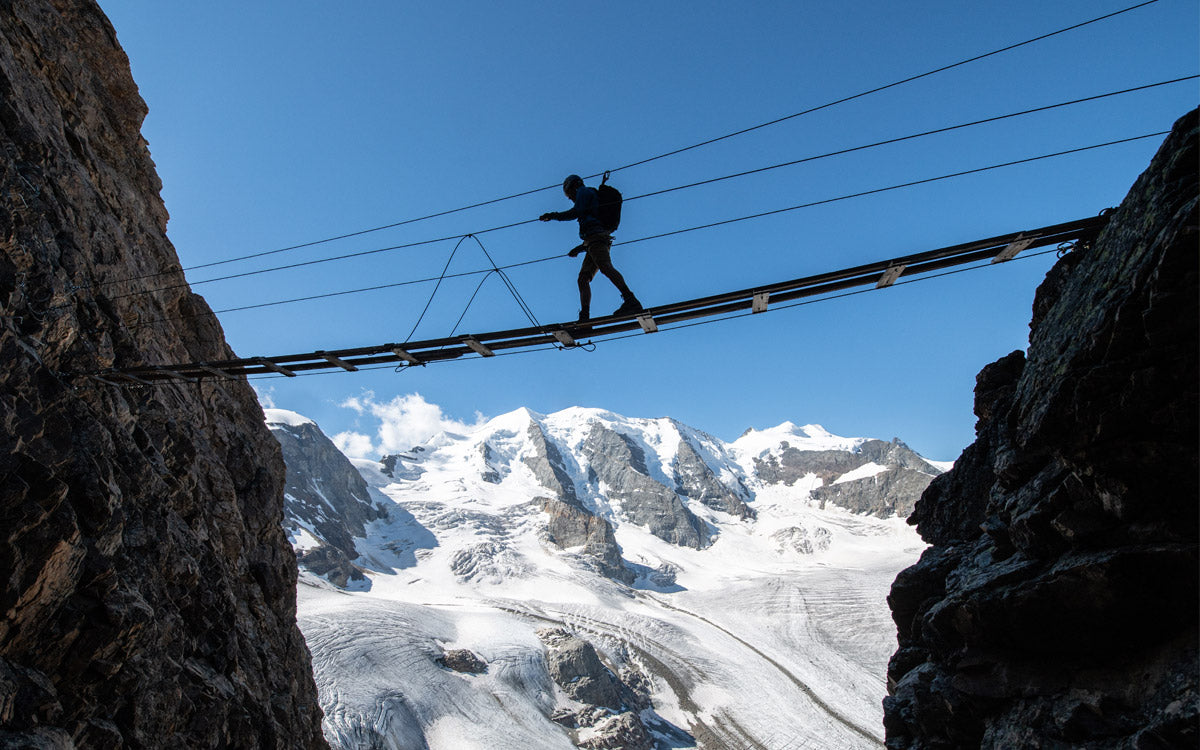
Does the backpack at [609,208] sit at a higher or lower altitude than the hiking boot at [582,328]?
higher

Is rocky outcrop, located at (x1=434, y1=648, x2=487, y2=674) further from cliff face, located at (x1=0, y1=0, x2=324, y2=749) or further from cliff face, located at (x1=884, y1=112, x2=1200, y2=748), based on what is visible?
cliff face, located at (x1=884, y1=112, x2=1200, y2=748)

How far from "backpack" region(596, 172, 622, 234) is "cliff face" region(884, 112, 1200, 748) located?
23.0 ft

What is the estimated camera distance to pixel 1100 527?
30.1 ft

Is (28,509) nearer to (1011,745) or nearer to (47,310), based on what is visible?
(47,310)

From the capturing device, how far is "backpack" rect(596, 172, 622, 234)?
10.6m

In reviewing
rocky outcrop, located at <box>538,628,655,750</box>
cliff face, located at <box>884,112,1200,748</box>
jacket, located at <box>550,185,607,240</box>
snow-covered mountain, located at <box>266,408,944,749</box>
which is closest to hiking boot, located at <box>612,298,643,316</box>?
jacket, located at <box>550,185,607,240</box>

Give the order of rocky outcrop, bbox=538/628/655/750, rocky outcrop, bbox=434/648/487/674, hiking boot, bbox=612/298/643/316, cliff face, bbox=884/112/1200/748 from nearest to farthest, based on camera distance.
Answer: cliff face, bbox=884/112/1200/748 < hiking boot, bbox=612/298/643/316 < rocky outcrop, bbox=538/628/655/750 < rocky outcrop, bbox=434/648/487/674

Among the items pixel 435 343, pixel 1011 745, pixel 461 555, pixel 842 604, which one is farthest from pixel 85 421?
pixel 461 555

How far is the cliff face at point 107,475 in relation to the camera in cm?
1170

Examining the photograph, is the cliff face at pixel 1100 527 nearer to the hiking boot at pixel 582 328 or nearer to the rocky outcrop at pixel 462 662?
the hiking boot at pixel 582 328

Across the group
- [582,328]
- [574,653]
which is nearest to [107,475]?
[582,328]

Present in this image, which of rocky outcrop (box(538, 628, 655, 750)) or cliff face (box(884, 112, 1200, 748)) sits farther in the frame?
rocky outcrop (box(538, 628, 655, 750))

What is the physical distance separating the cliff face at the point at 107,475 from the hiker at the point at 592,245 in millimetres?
10205

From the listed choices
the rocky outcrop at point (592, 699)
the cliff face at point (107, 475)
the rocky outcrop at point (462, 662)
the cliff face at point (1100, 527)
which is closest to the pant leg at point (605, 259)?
the cliff face at point (1100, 527)
